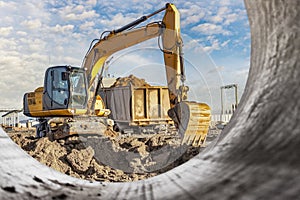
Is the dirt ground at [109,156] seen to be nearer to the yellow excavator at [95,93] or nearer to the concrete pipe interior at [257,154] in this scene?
the yellow excavator at [95,93]

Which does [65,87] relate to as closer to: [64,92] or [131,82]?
[64,92]

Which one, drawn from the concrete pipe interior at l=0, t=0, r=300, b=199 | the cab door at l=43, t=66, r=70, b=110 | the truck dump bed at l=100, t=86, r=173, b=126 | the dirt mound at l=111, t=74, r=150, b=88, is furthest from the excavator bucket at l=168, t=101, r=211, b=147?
the concrete pipe interior at l=0, t=0, r=300, b=199

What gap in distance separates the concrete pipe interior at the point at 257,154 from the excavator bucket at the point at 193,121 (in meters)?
6.67

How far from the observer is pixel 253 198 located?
41cm

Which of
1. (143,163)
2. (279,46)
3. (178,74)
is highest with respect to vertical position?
(178,74)

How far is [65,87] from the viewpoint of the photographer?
9289mm

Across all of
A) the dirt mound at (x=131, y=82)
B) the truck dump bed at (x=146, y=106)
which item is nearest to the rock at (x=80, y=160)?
the truck dump bed at (x=146, y=106)

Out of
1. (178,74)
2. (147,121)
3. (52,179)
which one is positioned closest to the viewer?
(52,179)

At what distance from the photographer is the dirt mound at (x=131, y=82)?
46.5ft

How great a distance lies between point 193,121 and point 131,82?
708 centimetres

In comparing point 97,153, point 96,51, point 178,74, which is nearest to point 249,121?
point 97,153

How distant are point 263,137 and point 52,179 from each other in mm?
521

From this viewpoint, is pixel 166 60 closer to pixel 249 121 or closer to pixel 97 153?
pixel 97 153

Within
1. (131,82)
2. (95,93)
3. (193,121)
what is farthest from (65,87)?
(131,82)
